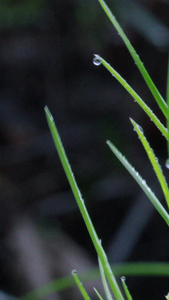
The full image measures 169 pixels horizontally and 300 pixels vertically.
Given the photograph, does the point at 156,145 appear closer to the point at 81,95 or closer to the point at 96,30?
the point at 81,95

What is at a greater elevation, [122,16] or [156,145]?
[122,16]

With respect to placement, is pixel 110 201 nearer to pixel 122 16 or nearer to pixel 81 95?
pixel 81 95

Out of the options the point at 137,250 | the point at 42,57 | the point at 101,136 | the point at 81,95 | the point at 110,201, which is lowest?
the point at 137,250

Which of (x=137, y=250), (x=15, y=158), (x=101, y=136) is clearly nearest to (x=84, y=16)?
(x=101, y=136)

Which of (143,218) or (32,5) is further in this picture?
(143,218)

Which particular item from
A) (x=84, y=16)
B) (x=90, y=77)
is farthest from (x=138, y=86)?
(x=84, y=16)

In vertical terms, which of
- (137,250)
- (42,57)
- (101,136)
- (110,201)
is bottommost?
(137,250)
